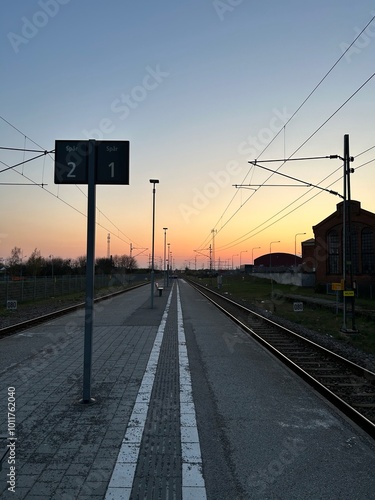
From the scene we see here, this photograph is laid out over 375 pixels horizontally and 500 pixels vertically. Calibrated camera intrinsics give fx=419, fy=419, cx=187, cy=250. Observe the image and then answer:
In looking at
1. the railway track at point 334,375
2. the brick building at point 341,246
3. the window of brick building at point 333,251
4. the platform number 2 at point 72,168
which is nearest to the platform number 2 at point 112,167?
the platform number 2 at point 72,168

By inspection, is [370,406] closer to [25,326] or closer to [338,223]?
[25,326]

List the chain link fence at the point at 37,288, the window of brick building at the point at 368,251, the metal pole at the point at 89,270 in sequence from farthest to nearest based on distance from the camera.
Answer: the window of brick building at the point at 368,251, the chain link fence at the point at 37,288, the metal pole at the point at 89,270

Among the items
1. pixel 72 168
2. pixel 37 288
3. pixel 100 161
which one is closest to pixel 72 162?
pixel 72 168

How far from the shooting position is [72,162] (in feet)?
20.3

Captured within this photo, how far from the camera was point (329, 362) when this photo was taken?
10266 mm

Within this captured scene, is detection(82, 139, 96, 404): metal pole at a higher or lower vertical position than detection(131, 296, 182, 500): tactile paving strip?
higher

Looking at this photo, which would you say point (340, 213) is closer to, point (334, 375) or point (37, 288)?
point (37, 288)

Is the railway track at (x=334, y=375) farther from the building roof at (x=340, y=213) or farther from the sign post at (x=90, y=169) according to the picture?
the building roof at (x=340, y=213)

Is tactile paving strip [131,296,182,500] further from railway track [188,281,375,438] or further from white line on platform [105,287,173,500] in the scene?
railway track [188,281,375,438]

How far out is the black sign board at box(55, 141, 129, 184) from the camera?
6.18 m

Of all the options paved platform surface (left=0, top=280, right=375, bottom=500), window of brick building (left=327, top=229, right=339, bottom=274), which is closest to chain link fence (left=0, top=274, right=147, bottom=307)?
paved platform surface (left=0, top=280, right=375, bottom=500)

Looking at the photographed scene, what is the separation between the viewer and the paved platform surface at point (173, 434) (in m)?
3.79

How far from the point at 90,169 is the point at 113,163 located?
0.35 metres

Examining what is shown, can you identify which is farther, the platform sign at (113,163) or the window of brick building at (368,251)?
the window of brick building at (368,251)
